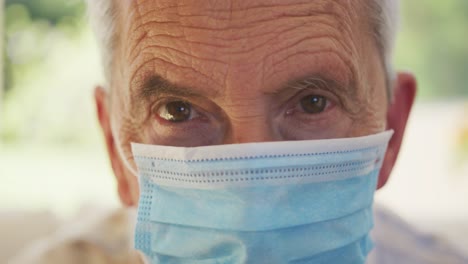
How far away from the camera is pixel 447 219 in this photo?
13.7ft

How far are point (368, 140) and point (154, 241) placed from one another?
64 centimetres

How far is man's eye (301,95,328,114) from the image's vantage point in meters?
1.81

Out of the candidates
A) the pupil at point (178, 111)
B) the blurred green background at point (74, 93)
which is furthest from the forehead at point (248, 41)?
the blurred green background at point (74, 93)

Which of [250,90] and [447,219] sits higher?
[250,90]

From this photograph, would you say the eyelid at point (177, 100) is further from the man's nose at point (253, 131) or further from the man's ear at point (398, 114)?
the man's ear at point (398, 114)

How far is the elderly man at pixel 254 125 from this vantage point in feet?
5.41

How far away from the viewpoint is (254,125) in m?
1.69

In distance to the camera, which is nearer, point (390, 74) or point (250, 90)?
point (250, 90)

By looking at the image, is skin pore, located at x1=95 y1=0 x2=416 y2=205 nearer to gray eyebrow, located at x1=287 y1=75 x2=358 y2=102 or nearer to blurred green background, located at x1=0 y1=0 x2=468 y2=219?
gray eyebrow, located at x1=287 y1=75 x2=358 y2=102

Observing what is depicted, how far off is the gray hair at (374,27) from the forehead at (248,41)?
9 cm

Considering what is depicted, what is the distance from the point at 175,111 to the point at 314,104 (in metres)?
0.38

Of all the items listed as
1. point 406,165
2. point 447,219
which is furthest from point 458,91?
point 447,219

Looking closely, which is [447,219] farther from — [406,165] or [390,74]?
[390,74]

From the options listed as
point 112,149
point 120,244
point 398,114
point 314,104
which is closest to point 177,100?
point 314,104
